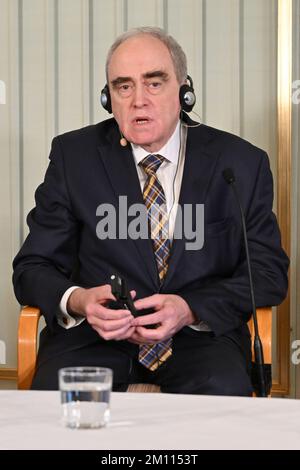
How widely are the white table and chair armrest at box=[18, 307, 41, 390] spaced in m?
0.57

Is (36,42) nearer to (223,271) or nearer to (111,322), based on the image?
(223,271)

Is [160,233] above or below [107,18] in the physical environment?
below

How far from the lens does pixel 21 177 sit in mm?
3055

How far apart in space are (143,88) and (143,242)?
431mm

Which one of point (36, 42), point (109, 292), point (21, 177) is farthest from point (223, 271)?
point (36, 42)

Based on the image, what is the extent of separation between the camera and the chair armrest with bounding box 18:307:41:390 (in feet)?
6.82

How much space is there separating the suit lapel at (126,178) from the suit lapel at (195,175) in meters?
0.06

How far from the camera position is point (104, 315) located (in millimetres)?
1957

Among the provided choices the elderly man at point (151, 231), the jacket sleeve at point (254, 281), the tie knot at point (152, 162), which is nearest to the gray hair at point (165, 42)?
the elderly man at point (151, 231)

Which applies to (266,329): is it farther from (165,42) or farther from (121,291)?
(165,42)

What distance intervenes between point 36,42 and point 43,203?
2.97 ft

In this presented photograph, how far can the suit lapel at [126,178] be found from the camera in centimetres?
221

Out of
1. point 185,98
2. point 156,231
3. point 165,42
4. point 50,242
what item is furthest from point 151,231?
point 165,42
